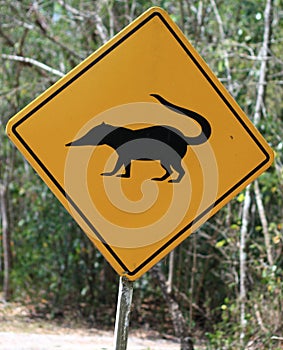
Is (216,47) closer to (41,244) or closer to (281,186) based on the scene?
(281,186)

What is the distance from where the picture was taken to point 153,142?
283 centimetres

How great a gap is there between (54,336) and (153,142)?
5.01 meters

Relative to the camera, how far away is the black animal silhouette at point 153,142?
2.78 m

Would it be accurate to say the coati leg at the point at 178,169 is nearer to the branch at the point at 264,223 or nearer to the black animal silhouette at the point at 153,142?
the black animal silhouette at the point at 153,142

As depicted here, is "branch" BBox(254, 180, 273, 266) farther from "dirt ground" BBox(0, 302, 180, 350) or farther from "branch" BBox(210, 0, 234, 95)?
"dirt ground" BBox(0, 302, 180, 350)

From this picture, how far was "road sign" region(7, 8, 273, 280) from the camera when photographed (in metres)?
2.77

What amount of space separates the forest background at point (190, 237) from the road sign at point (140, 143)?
9.08ft

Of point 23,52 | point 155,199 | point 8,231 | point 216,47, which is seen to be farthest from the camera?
point 8,231

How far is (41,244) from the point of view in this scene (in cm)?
901

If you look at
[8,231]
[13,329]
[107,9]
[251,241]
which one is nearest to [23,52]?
[107,9]

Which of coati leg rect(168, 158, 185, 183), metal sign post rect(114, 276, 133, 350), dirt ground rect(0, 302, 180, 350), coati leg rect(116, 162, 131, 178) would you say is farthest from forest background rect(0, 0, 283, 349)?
coati leg rect(116, 162, 131, 178)

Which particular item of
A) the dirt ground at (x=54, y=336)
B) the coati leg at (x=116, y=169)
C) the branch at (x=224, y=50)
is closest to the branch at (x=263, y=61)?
the branch at (x=224, y=50)

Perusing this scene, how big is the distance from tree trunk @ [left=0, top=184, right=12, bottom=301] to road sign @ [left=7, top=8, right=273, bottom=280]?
6.80m

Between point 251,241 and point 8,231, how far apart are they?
3969 mm
